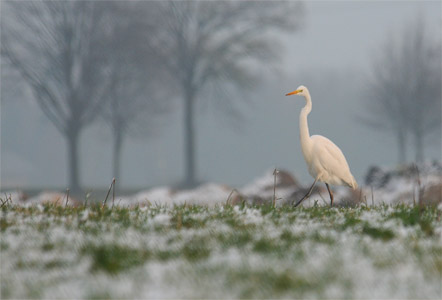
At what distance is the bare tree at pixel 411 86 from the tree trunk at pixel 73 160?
1647cm

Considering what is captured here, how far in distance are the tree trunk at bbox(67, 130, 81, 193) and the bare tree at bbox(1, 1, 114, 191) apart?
0.15ft

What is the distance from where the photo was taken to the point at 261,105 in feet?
253

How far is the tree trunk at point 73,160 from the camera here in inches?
1126

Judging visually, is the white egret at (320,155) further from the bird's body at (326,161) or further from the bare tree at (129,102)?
the bare tree at (129,102)

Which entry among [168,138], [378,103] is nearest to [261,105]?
[168,138]

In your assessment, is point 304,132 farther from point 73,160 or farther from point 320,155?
point 73,160

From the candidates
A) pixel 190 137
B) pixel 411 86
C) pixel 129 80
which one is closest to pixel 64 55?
pixel 129 80

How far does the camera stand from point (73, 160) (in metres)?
29.5

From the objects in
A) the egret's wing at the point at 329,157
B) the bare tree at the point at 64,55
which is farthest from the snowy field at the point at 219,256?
the bare tree at the point at 64,55

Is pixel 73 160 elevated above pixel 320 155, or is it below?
above

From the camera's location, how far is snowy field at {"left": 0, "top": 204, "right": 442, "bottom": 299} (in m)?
3.14

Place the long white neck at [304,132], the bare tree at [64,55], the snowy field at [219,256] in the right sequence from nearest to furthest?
1. the snowy field at [219,256]
2. the long white neck at [304,132]
3. the bare tree at [64,55]

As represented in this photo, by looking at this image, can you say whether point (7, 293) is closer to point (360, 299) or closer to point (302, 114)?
point (360, 299)

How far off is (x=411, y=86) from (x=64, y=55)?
1837 centimetres
